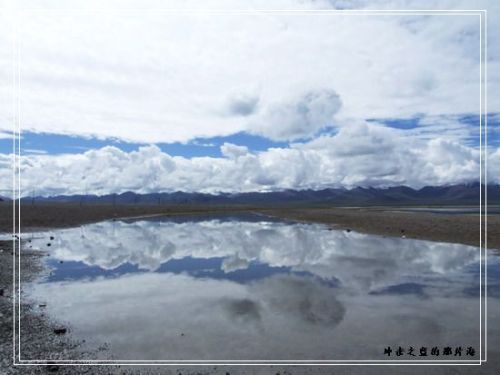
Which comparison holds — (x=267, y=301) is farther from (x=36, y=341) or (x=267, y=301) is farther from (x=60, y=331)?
(x=36, y=341)

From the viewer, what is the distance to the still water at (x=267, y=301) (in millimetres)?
12789

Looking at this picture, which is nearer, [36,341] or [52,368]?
[52,368]

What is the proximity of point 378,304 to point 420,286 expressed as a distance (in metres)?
4.73

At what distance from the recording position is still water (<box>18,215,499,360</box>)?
12789 millimetres

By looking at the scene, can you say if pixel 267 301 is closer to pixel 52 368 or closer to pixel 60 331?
pixel 60 331

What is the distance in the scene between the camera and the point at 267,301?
17.7 metres

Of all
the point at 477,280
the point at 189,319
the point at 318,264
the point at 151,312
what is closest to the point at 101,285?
the point at 151,312

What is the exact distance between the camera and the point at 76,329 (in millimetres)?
14297

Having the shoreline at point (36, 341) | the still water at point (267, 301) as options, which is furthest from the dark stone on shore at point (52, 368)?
the still water at point (267, 301)

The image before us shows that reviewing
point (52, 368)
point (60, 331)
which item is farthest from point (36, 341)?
point (52, 368)

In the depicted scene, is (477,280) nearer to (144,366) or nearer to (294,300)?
(294,300)

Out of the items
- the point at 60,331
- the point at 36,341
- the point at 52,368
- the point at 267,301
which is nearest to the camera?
the point at 52,368

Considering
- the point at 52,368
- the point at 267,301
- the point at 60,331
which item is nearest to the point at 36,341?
the point at 60,331

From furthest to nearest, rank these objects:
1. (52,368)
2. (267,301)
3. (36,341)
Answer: (267,301) < (36,341) < (52,368)
